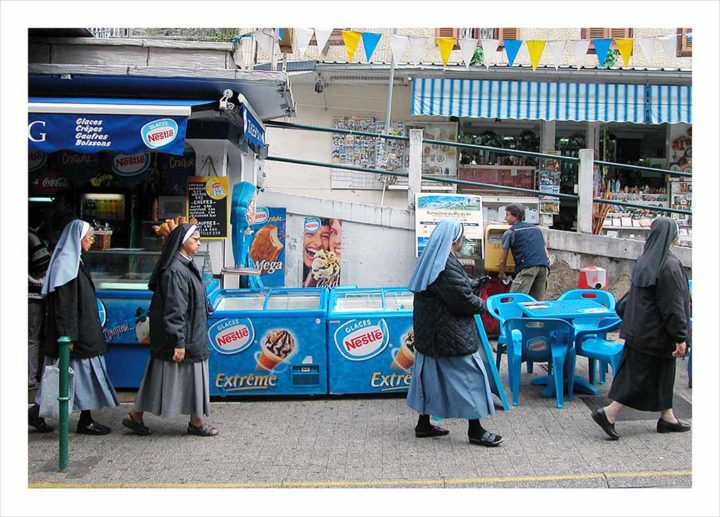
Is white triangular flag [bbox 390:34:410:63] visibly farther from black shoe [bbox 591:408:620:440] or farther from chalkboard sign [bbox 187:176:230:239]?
black shoe [bbox 591:408:620:440]

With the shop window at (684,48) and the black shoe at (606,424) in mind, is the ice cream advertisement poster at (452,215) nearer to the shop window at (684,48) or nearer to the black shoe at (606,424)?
the black shoe at (606,424)

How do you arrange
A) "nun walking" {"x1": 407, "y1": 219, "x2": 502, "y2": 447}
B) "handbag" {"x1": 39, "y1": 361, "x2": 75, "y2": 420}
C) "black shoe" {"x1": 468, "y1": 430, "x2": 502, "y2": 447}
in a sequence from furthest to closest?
"black shoe" {"x1": 468, "y1": 430, "x2": 502, "y2": 447} < "nun walking" {"x1": 407, "y1": 219, "x2": 502, "y2": 447} < "handbag" {"x1": 39, "y1": 361, "x2": 75, "y2": 420}

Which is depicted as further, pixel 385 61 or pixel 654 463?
pixel 385 61

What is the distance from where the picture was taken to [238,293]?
777 cm

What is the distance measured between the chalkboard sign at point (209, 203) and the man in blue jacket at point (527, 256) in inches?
133

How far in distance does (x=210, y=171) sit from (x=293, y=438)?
11.2 ft

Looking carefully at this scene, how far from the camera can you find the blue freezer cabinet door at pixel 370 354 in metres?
7.01

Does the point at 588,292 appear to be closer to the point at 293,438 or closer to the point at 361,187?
the point at 293,438

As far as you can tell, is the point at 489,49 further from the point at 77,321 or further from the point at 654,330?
the point at 77,321

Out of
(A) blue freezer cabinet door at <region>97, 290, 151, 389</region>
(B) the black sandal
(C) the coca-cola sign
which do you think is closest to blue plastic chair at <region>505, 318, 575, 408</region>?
(B) the black sandal

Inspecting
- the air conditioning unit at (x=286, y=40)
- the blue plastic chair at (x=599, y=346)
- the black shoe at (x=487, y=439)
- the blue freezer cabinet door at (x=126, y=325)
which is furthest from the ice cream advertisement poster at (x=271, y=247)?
the black shoe at (x=487, y=439)

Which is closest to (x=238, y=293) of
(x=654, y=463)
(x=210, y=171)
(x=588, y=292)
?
(x=210, y=171)

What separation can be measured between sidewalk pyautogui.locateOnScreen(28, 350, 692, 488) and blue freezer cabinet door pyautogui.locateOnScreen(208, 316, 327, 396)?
7.8 inches

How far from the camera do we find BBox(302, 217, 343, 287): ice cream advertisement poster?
403 inches
